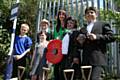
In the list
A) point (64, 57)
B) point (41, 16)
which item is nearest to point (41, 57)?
point (64, 57)

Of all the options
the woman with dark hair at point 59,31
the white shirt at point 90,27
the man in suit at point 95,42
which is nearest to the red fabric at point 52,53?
the woman with dark hair at point 59,31

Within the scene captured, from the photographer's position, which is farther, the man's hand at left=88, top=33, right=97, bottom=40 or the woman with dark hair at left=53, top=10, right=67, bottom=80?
the woman with dark hair at left=53, top=10, right=67, bottom=80

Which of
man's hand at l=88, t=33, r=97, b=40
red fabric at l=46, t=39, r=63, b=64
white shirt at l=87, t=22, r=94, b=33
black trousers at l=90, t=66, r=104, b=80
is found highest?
white shirt at l=87, t=22, r=94, b=33

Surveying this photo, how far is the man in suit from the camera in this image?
589 centimetres

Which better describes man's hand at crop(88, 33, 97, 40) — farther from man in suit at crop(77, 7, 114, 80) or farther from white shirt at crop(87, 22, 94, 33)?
white shirt at crop(87, 22, 94, 33)

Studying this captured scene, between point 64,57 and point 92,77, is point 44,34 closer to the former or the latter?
point 64,57

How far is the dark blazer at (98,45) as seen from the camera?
19.4 ft

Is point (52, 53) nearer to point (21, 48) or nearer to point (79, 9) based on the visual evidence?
point (21, 48)

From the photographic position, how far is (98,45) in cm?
602

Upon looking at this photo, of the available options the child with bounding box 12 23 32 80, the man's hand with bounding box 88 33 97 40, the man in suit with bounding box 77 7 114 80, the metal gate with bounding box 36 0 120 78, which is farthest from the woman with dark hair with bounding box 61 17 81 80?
the metal gate with bounding box 36 0 120 78

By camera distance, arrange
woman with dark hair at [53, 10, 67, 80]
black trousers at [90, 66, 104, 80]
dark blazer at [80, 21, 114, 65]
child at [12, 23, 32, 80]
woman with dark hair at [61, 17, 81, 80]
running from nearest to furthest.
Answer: black trousers at [90, 66, 104, 80] < dark blazer at [80, 21, 114, 65] < woman with dark hair at [61, 17, 81, 80] < woman with dark hair at [53, 10, 67, 80] < child at [12, 23, 32, 80]

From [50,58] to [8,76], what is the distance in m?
1.24

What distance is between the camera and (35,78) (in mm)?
7469

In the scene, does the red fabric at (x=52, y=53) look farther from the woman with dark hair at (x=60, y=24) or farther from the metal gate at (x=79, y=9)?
the metal gate at (x=79, y=9)
